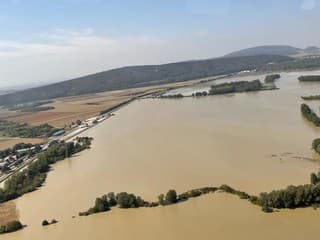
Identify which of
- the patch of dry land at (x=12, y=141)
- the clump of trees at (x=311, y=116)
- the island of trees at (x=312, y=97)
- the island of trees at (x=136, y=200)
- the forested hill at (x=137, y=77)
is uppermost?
the forested hill at (x=137, y=77)

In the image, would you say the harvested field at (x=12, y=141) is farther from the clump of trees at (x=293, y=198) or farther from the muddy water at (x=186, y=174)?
the clump of trees at (x=293, y=198)

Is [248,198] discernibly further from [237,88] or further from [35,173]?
[237,88]

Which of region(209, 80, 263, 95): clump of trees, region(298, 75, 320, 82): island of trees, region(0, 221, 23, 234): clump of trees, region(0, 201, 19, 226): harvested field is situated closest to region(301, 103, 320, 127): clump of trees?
region(209, 80, 263, 95): clump of trees

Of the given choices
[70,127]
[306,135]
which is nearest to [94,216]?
[306,135]

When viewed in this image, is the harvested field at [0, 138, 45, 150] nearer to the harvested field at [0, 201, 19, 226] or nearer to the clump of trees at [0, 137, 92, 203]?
the clump of trees at [0, 137, 92, 203]

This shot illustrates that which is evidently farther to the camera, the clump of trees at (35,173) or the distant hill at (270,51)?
the distant hill at (270,51)

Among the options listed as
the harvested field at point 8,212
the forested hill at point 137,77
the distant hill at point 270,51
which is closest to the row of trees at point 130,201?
the harvested field at point 8,212
